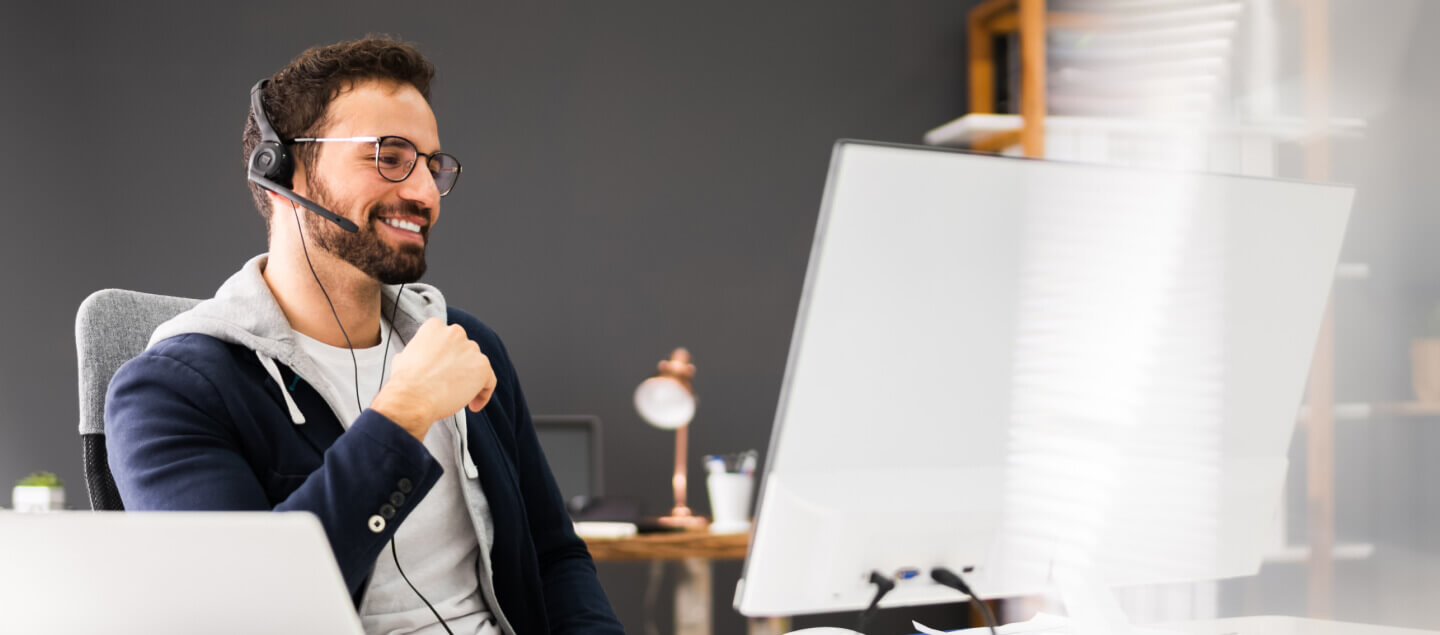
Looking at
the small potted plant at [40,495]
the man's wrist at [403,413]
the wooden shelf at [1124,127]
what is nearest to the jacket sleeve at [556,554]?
the man's wrist at [403,413]

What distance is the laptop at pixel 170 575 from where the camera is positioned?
0.60m

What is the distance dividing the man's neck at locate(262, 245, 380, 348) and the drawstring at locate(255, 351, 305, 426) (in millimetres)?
120

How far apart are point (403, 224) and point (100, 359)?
1.23 ft

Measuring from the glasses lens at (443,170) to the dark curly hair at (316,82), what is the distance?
105 millimetres

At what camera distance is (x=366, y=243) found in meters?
1.23

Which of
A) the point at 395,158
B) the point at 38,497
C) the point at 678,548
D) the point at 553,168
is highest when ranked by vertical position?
the point at 553,168

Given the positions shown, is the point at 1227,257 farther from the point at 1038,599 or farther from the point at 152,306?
the point at 1038,599

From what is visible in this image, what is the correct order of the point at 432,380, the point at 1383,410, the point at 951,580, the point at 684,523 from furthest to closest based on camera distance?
the point at 684,523 → the point at 1383,410 → the point at 432,380 → the point at 951,580

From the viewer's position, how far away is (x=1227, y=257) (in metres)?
0.75

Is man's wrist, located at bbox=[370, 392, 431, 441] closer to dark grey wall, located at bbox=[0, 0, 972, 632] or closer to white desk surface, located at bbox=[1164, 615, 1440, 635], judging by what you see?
white desk surface, located at bbox=[1164, 615, 1440, 635]

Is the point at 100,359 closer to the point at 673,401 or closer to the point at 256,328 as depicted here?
the point at 256,328

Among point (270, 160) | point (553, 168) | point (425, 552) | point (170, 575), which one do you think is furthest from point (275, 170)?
point (553, 168)

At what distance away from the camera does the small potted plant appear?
2.22 metres

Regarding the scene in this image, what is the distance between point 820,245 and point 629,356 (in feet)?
7.49
